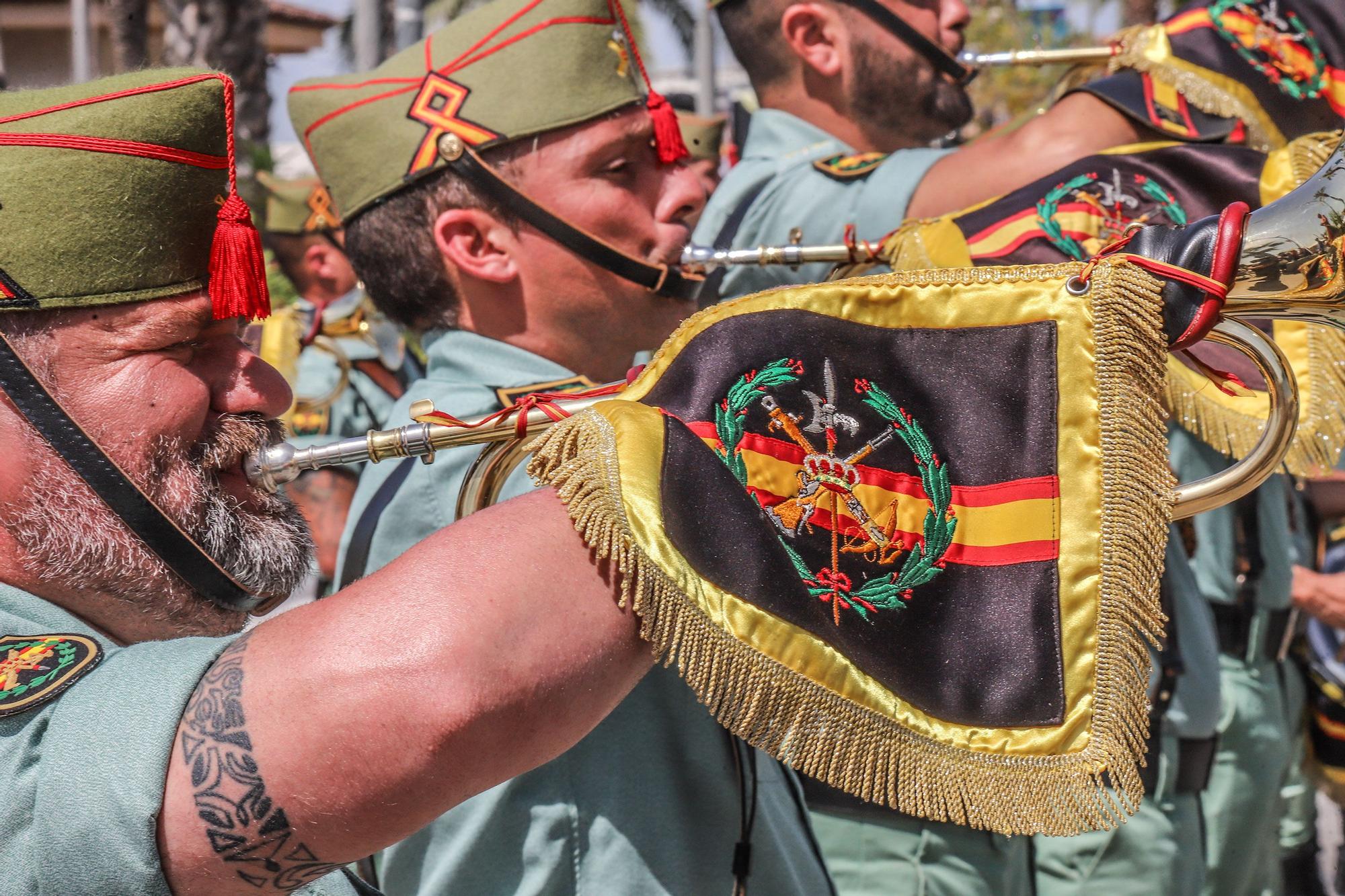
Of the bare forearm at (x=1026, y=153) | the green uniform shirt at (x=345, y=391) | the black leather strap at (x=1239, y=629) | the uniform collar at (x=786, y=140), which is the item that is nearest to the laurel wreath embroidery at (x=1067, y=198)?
the bare forearm at (x=1026, y=153)

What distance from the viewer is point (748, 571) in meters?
1.23

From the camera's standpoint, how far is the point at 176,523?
1492 millimetres

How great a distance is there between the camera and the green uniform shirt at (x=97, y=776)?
111cm

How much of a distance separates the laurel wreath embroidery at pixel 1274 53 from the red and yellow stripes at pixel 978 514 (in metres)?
1.54

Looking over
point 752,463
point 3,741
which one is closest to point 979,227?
point 752,463

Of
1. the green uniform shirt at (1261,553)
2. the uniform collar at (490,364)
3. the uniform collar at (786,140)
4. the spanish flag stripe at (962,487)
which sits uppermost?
the spanish flag stripe at (962,487)

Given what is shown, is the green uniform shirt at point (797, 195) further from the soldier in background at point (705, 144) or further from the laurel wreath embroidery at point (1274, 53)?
the soldier in background at point (705, 144)

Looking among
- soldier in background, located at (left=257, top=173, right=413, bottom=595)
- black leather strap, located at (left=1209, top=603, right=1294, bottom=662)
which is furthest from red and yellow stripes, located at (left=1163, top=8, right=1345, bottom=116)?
soldier in background, located at (left=257, top=173, right=413, bottom=595)

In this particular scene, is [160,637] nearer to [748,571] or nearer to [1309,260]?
[748,571]

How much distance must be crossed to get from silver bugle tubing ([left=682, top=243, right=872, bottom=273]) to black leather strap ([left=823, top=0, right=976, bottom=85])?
100 cm

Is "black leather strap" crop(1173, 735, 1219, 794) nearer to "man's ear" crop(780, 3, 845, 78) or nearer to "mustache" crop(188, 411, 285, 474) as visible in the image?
"man's ear" crop(780, 3, 845, 78)

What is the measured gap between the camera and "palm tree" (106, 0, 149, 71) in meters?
11.6

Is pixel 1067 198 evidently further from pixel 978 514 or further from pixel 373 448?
pixel 373 448

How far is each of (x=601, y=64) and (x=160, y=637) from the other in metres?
1.35
